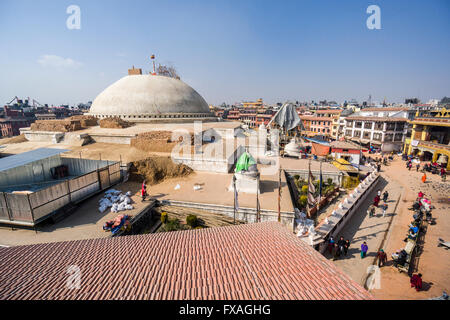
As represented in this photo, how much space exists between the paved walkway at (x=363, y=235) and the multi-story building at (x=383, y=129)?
815 inches

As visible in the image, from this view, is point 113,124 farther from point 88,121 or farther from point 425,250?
point 425,250

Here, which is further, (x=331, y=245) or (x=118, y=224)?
(x=331, y=245)

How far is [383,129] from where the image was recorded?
3569cm

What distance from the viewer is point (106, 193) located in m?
15.0

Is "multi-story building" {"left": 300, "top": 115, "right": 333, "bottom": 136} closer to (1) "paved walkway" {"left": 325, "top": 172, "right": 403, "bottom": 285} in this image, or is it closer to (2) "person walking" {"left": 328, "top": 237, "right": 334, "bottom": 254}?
(1) "paved walkway" {"left": 325, "top": 172, "right": 403, "bottom": 285}

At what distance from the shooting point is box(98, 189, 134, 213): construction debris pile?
43.2 feet

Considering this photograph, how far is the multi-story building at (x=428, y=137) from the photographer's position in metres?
28.3

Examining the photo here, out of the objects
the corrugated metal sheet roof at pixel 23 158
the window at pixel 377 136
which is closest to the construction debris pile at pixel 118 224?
the corrugated metal sheet roof at pixel 23 158

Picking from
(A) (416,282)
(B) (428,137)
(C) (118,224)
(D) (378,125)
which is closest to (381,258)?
(A) (416,282)

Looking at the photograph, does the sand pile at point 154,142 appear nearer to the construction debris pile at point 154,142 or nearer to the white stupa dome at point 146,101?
the construction debris pile at point 154,142

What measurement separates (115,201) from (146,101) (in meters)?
22.0

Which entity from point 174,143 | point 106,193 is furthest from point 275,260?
point 174,143

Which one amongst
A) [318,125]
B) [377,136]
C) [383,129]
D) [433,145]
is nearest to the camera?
[433,145]

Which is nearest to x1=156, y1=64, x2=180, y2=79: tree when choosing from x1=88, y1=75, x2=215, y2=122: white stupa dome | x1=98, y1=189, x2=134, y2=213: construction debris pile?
x1=88, y1=75, x2=215, y2=122: white stupa dome
